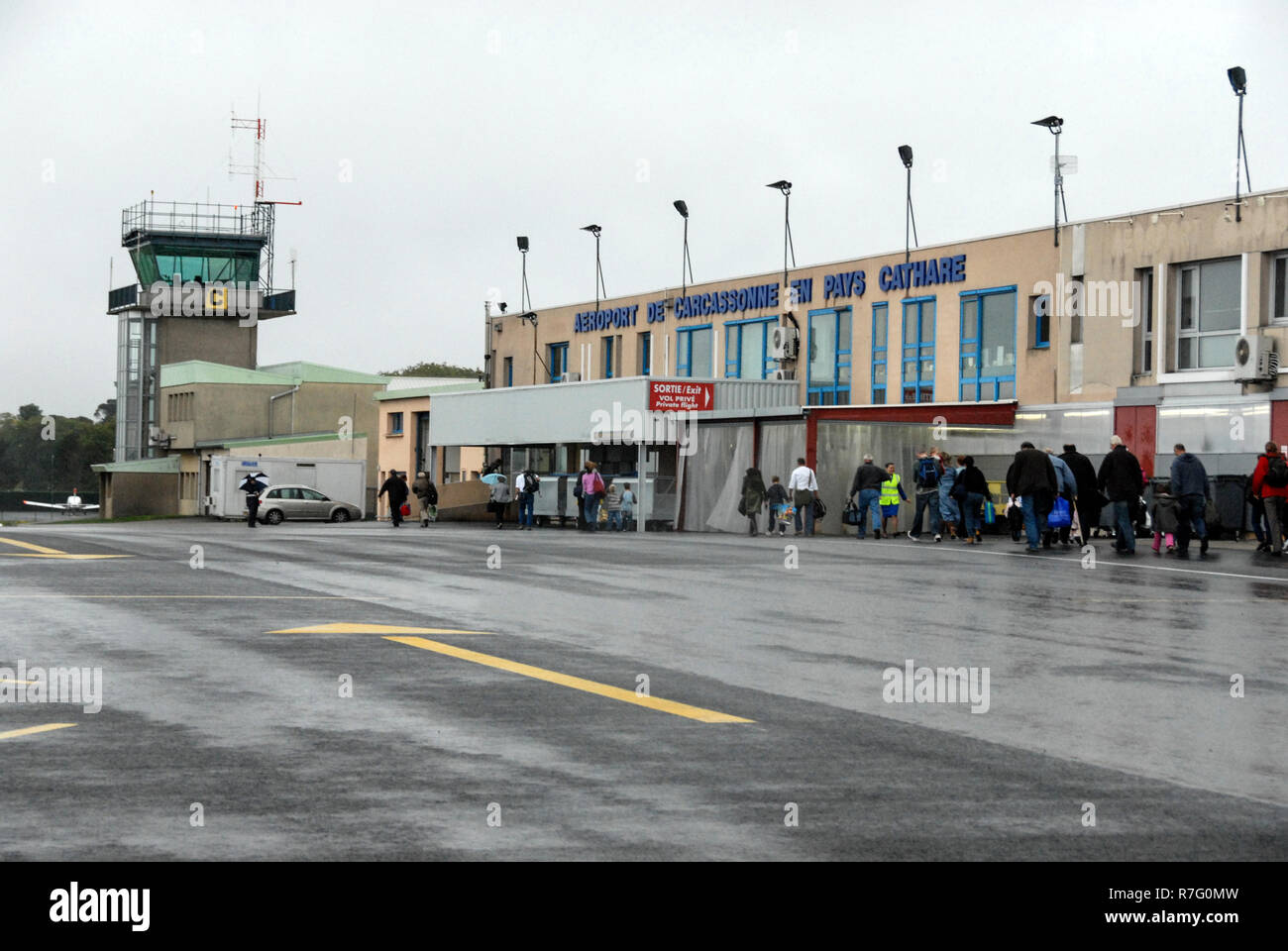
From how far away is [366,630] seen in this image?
501 inches

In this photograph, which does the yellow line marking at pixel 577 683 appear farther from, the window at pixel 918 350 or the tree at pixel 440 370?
the tree at pixel 440 370

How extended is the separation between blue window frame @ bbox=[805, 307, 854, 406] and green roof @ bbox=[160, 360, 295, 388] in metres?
43.5

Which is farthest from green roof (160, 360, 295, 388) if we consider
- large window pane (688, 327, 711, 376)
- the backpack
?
the backpack

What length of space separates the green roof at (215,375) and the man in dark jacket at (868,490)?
56.1 m

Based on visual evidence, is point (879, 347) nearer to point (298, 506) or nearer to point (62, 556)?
point (298, 506)

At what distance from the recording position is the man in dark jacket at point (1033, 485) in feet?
84.0

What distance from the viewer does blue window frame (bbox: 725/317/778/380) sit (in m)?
48.3

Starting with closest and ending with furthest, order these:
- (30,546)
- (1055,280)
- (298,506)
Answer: (30,546) → (1055,280) → (298,506)

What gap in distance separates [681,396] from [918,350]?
21.0ft

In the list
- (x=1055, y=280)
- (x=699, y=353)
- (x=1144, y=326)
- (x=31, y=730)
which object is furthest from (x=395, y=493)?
(x=31, y=730)

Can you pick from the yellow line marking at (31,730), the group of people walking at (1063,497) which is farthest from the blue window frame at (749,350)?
the yellow line marking at (31,730)

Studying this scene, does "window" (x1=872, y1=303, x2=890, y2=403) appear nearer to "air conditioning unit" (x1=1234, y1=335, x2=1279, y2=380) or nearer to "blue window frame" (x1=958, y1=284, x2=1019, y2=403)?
"blue window frame" (x1=958, y1=284, x2=1019, y2=403)
